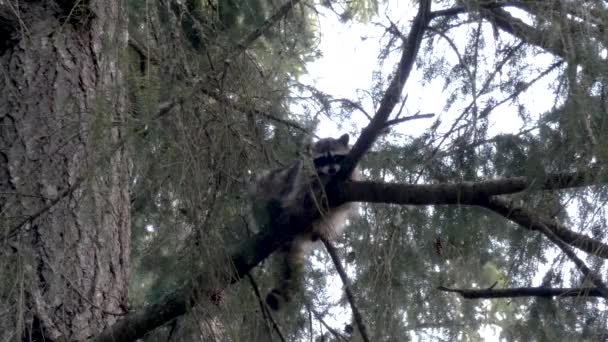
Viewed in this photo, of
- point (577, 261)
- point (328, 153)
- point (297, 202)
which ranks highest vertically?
point (328, 153)

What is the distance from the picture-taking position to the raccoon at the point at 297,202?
3.96 m

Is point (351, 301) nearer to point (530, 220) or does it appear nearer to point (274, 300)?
point (274, 300)

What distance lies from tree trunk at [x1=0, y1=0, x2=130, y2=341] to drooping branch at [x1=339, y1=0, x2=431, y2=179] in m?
0.88

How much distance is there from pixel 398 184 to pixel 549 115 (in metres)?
0.63

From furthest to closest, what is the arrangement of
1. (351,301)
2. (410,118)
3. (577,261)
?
(351,301) < (577,261) < (410,118)

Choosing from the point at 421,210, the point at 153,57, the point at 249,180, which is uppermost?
the point at 153,57

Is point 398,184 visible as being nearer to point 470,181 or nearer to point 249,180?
point 470,181

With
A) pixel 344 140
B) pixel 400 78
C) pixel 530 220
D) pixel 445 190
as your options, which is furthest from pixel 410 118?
pixel 344 140

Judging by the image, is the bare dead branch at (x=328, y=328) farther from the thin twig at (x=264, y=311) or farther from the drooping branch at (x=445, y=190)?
the drooping branch at (x=445, y=190)

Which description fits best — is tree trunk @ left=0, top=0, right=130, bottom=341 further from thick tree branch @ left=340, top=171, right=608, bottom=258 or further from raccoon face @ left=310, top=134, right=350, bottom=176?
raccoon face @ left=310, top=134, right=350, bottom=176

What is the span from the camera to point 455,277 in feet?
13.7

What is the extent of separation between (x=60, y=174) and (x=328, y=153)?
5.19ft

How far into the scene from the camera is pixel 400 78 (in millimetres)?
2742

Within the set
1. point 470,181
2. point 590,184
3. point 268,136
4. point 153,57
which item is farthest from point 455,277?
point 153,57
